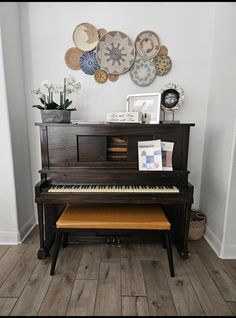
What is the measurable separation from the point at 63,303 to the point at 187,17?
8.93ft

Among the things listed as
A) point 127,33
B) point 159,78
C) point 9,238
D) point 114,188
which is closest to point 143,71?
point 159,78

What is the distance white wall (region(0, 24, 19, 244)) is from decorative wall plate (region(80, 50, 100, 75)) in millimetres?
740

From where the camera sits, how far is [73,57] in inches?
80.4

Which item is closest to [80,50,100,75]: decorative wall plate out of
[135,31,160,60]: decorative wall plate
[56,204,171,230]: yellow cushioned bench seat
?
[135,31,160,60]: decorative wall plate

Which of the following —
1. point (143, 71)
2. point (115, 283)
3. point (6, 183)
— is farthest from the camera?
point (143, 71)

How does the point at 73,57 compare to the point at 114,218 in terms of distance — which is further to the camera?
the point at 73,57

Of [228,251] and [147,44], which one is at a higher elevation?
[147,44]

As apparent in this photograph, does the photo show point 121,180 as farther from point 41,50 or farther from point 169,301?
point 41,50

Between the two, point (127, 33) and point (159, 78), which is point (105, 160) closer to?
point (159, 78)

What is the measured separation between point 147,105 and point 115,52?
27.0 inches

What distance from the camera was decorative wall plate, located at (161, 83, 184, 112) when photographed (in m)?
1.95

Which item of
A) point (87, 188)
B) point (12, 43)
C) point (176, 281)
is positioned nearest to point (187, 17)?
point (12, 43)

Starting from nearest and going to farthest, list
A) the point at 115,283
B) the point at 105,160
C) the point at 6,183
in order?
the point at 115,283
the point at 105,160
the point at 6,183

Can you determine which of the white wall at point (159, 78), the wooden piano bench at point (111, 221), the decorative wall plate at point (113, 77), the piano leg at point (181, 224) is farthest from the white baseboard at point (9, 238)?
the decorative wall plate at point (113, 77)
